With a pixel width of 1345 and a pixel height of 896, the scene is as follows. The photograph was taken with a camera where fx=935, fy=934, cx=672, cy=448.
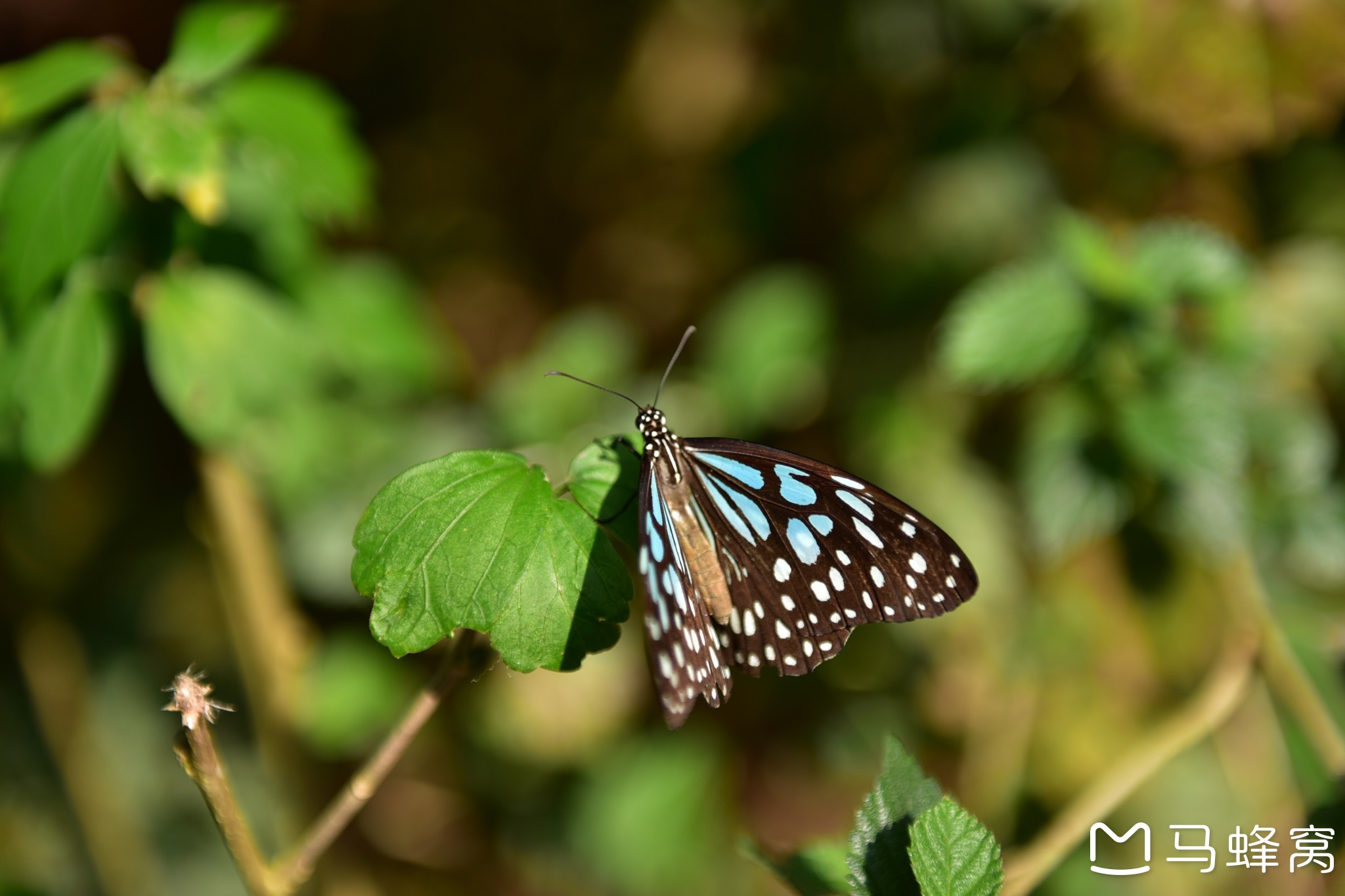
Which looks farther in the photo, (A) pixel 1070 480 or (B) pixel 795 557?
(A) pixel 1070 480

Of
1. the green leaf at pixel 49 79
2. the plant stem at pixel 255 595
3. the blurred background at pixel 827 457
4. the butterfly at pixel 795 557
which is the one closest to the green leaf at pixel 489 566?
the butterfly at pixel 795 557

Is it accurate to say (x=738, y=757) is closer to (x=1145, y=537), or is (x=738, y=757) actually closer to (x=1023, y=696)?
(x=1023, y=696)

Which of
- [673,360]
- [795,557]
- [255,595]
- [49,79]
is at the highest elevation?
[49,79]

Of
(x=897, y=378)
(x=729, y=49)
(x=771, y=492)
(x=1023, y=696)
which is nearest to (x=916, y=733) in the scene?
(x=1023, y=696)

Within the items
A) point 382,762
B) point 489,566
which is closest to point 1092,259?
point 489,566

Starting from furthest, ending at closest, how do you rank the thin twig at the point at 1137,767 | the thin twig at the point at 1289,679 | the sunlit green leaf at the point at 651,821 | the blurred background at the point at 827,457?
the sunlit green leaf at the point at 651,821 < the blurred background at the point at 827,457 < the thin twig at the point at 1289,679 < the thin twig at the point at 1137,767

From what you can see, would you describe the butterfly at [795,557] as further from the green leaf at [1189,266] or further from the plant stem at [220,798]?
the green leaf at [1189,266]

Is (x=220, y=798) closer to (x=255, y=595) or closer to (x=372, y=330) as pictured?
(x=255, y=595)
